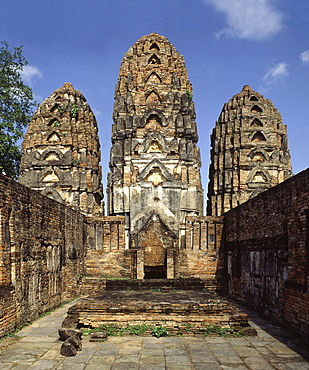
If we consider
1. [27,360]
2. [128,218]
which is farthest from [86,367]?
[128,218]

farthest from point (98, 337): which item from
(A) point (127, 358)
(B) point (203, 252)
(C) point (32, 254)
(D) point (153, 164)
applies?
(D) point (153, 164)

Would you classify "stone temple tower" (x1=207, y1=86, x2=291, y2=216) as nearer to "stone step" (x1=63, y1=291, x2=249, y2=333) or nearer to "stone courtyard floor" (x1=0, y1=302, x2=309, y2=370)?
"stone step" (x1=63, y1=291, x2=249, y2=333)

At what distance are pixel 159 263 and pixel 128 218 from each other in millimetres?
4327

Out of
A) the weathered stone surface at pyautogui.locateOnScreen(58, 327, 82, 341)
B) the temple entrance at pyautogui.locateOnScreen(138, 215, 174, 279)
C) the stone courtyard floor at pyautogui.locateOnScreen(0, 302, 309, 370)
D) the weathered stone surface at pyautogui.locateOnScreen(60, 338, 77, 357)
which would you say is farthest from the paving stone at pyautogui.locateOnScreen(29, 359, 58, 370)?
the temple entrance at pyautogui.locateOnScreen(138, 215, 174, 279)

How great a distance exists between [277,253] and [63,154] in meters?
22.6

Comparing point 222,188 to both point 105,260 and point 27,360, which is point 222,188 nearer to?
point 105,260

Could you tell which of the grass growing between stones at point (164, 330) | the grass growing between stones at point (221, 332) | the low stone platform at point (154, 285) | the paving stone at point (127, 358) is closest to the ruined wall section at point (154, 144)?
the low stone platform at point (154, 285)

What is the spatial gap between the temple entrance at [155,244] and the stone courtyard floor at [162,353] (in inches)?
397

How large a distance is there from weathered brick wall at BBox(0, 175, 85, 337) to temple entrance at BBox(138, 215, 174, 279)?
4.60 meters

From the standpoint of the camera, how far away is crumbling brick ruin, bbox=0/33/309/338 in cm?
1064

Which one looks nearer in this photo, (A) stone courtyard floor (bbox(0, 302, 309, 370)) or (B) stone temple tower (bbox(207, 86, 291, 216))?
(A) stone courtyard floor (bbox(0, 302, 309, 370))

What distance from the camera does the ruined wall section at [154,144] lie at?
899 inches

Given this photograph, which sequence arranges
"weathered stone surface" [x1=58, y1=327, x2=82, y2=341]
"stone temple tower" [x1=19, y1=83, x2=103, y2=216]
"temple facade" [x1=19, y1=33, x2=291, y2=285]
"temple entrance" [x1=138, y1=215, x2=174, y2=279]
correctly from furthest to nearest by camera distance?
"stone temple tower" [x1=19, y1=83, x2=103, y2=216]
"temple entrance" [x1=138, y1=215, x2=174, y2=279]
"temple facade" [x1=19, y1=33, x2=291, y2=285]
"weathered stone surface" [x1=58, y1=327, x2=82, y2=341]

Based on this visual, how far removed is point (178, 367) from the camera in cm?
756
